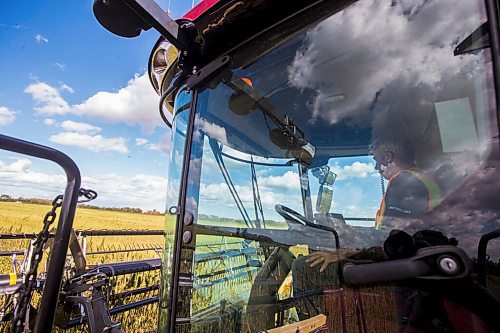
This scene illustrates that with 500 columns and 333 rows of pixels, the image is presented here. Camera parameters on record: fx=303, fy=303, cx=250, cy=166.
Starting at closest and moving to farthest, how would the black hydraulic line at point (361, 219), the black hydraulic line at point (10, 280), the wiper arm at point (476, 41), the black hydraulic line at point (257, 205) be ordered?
1. the wiper arm at point (476, 41)
2. the black hydraulic line at point (361, 219)
3. the black hydraulic line at point (257, 205)
4. the black hydraulic line at point (10, 280)

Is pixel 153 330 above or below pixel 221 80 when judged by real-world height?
below

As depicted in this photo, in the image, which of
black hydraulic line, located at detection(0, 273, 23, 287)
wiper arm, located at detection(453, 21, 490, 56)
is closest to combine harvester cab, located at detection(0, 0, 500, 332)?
wiper arm, located at detection(453, 21, 490, 56)

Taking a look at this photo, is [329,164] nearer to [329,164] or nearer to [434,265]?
[329,164]

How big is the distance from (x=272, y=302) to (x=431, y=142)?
3.09ft

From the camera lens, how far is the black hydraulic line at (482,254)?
0.78m

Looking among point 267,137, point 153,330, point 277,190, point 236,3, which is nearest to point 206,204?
point 277,190

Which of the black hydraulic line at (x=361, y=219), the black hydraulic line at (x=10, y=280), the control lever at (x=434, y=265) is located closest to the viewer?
the control lever at (x=434, y=265)

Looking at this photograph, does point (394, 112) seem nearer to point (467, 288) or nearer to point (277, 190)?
point (467, 288)

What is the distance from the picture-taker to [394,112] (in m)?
1.02

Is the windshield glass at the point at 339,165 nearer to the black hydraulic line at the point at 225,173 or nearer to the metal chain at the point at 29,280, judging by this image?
the black hydraulic line at the point at 225,173

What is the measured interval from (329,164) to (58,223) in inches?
47.1

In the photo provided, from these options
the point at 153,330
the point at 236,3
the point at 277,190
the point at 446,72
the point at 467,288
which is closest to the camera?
the point at 467,288

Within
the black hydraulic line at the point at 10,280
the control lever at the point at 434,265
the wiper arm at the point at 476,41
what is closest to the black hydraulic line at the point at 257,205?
the control lever at the point at 434,265

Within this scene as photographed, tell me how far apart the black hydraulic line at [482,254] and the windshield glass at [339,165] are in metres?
0.02
